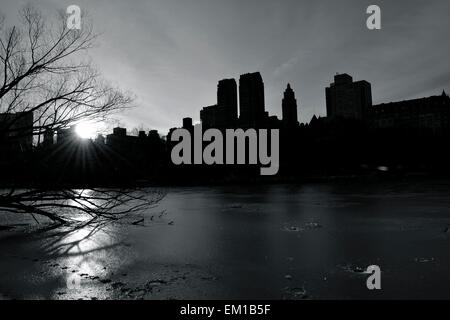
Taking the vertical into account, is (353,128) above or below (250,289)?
above

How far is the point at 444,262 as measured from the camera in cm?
738

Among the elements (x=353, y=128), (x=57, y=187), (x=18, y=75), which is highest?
(x=353, y=128)

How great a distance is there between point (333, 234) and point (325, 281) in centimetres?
514

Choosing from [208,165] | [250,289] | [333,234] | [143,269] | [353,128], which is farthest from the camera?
[353,128]

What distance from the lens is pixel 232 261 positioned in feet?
26.3

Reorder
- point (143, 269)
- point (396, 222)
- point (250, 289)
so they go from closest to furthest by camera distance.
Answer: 1. point (250, 289)
2. point (143, 269)
3. point (396, 222)

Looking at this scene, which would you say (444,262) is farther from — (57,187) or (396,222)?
(57,187)

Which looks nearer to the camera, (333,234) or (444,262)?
(444,262)

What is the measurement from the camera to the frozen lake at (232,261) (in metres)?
5.89

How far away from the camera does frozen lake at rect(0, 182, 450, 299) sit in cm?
589

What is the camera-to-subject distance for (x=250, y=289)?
5965 millimetres

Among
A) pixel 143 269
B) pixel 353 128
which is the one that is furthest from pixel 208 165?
pixel 143 269
